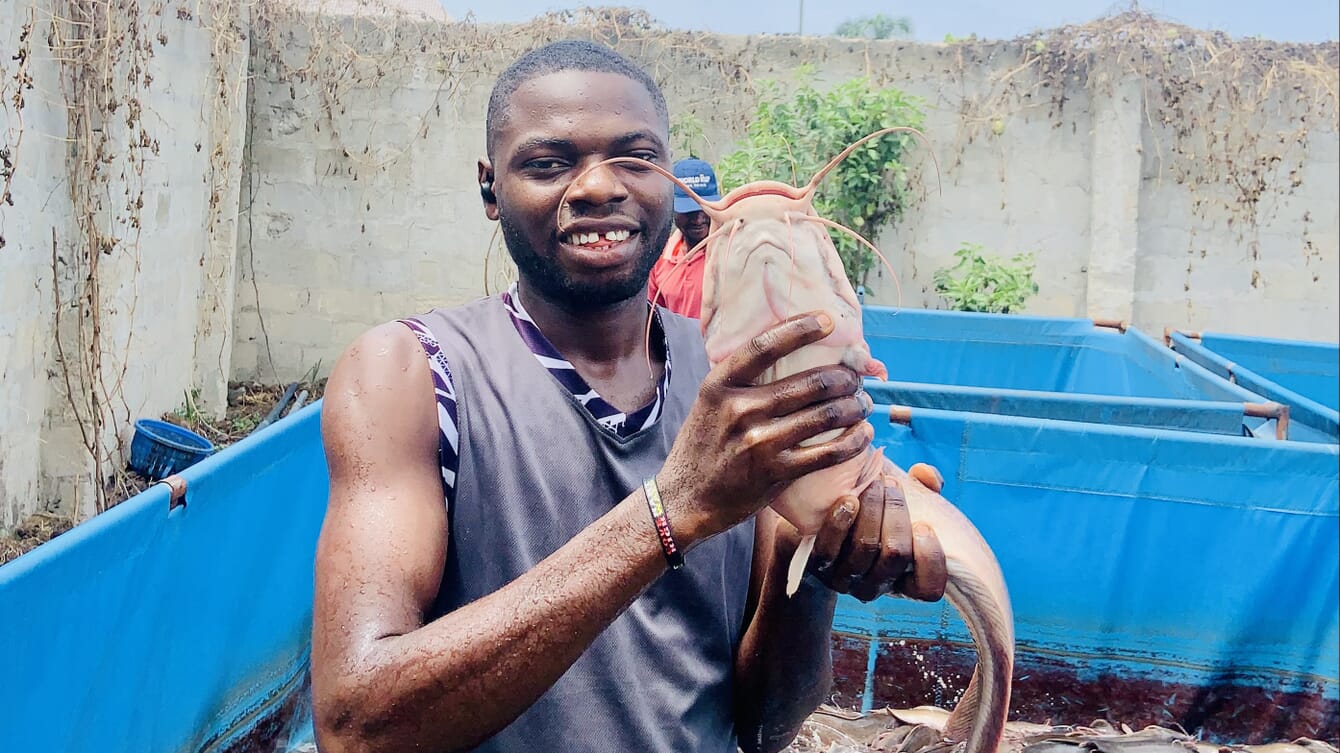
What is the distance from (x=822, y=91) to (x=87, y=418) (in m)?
5.25

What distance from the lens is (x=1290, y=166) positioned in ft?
25.0

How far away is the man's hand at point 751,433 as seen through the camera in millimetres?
1216

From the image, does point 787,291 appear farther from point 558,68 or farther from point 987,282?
point 987,282

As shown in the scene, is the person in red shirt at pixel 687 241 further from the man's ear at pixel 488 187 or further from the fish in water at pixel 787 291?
the fish in water at pixel 787 291

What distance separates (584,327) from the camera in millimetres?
1665

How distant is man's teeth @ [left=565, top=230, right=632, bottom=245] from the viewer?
156 cm

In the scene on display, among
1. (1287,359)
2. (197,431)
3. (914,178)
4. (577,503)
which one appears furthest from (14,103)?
(1287,359)

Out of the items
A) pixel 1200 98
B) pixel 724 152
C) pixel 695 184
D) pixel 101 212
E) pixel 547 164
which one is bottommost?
pixel 101 212

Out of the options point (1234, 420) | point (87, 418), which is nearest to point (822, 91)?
point (1234, 420)

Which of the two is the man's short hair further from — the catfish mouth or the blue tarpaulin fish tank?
the blue tarpaulin fish tank

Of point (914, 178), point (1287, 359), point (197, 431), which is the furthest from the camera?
point (914, 178)

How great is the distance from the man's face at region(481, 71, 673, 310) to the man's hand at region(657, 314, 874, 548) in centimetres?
40

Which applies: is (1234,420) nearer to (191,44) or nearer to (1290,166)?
(1290,166)

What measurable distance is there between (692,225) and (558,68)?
3.16 metres
